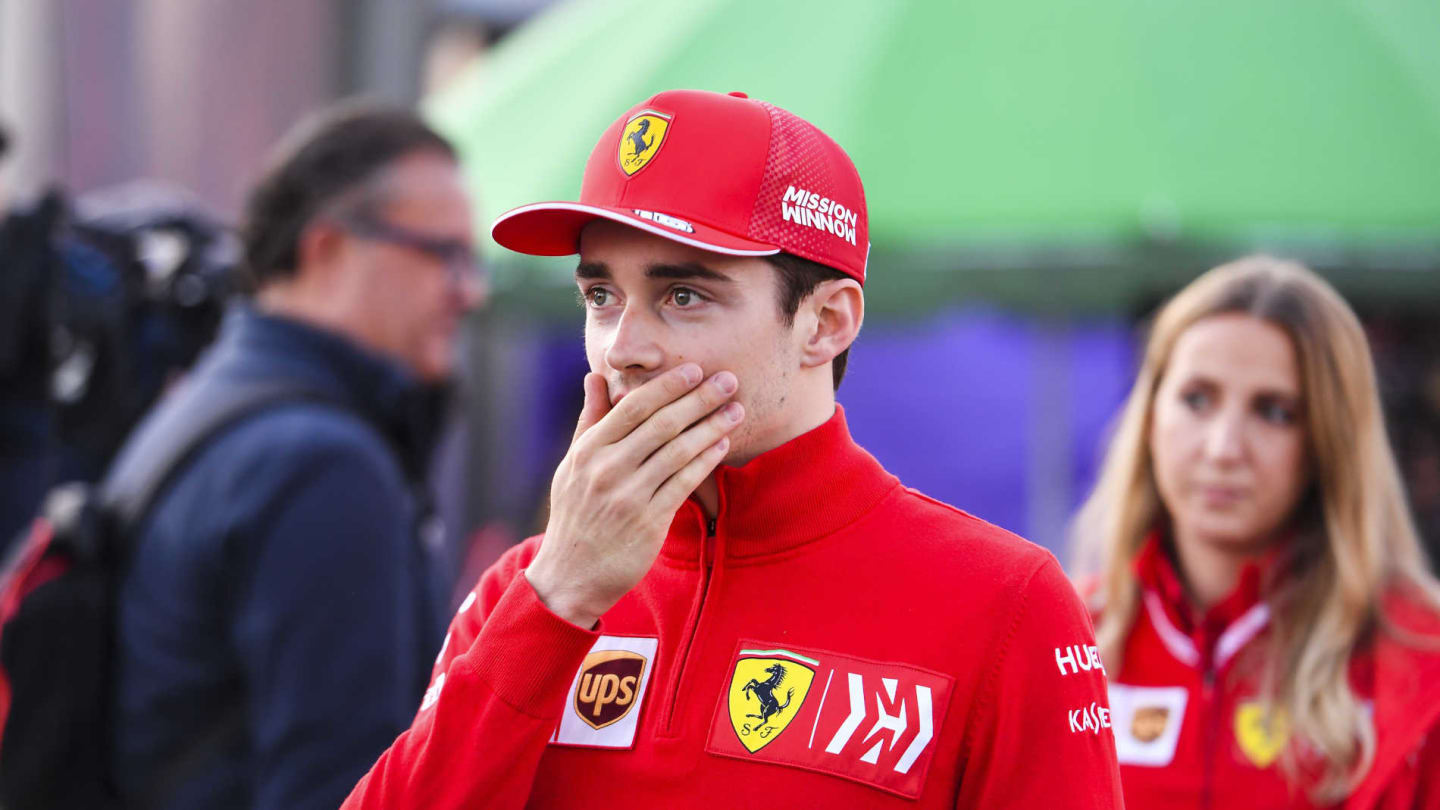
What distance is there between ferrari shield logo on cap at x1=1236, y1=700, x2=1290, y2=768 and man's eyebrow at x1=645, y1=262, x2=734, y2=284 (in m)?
1.65

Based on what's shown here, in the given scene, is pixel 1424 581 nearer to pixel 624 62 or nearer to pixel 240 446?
pixel 240 446

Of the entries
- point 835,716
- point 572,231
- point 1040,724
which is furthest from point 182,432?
point 1040,724

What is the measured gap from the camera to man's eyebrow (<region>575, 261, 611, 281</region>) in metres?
1.85

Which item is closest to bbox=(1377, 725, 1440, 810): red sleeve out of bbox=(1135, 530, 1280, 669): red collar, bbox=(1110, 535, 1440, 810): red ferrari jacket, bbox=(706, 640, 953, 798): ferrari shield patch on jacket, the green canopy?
bbox=(1110, 535, 1440, 810): red ferrari jacket

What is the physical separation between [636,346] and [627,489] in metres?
0.19

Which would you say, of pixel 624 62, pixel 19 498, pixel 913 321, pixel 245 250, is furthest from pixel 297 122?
pixel 245 250

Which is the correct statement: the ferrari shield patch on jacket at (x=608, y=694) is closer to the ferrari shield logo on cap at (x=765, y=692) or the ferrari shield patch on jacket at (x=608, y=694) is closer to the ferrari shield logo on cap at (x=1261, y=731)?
the ferrari shield logo on cap at (x=765, y=692)

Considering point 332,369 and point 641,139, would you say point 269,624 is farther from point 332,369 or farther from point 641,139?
point 641,139

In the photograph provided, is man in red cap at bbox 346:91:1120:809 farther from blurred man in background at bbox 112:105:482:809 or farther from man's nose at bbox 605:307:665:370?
blurred man in background at bbox 112:105:482:809

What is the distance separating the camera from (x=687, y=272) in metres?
1.78

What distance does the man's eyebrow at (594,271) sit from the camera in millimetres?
1848

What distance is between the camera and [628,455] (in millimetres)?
1693

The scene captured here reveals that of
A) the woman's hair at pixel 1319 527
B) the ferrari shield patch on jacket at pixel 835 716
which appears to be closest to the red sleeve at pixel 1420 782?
the woman's hair at pixel 1319 527

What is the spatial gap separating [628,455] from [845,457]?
0.34m
